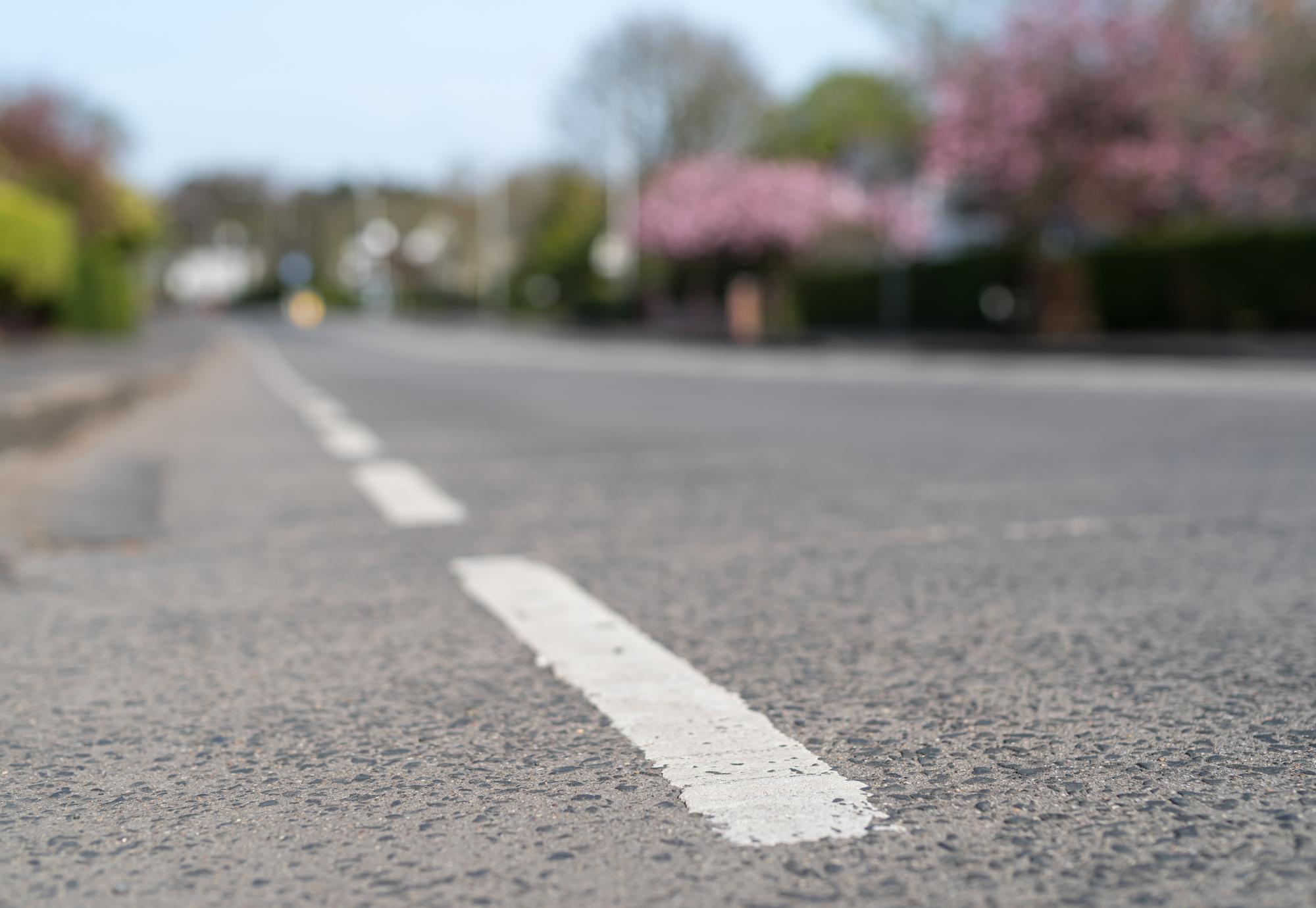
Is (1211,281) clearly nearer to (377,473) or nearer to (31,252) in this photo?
(31,252)

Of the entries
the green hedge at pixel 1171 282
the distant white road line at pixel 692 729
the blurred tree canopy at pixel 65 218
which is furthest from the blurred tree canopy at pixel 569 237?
the distant white road line at pixel 692 729

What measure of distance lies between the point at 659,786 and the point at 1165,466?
4836mm

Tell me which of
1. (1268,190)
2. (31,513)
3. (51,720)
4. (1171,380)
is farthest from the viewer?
(1268,190)

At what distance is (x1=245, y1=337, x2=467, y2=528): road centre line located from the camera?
5.55m

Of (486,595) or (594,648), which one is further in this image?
(486,595)

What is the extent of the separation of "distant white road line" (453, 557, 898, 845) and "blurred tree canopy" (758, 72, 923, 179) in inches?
1387

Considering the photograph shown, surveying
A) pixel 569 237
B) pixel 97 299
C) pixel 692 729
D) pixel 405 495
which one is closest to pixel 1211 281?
pixel 97 299

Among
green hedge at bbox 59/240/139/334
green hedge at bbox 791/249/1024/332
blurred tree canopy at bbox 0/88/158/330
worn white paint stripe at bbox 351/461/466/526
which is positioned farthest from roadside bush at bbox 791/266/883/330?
A: worn white paint stripe at bbox 351/461/466/526

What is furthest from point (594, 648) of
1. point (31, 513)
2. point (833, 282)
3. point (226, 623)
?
point (833, 282)

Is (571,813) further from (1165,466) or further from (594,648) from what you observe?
(1165,466)

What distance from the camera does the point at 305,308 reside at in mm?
93812

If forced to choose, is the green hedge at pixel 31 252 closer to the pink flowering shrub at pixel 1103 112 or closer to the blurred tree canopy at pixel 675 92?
the pink flowering shrub at pixel 1103 112

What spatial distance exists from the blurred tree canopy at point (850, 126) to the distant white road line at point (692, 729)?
116 feet

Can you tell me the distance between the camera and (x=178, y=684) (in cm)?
304
